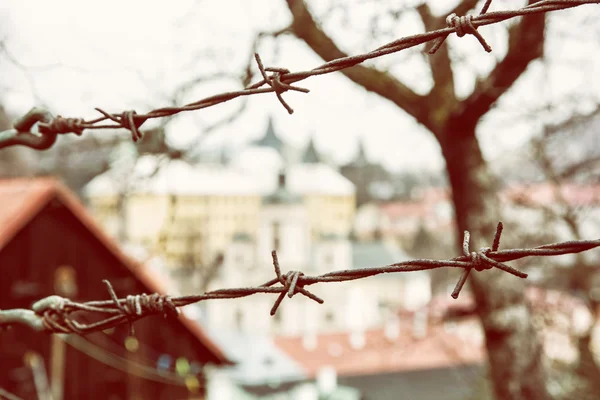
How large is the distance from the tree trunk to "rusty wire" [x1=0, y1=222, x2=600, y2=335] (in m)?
3.60

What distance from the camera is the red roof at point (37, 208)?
9023 mm

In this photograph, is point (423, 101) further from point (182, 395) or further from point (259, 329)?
point (259, 329)

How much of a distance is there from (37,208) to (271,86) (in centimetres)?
881

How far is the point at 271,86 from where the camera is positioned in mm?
1423

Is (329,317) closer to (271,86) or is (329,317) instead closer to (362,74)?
(362,74)

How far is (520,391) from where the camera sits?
4645 millimetres

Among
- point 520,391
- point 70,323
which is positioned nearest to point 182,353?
point 520,391

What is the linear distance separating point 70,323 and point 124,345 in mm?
9972

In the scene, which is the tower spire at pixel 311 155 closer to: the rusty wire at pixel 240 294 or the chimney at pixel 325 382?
the chimney at pixel 325 382

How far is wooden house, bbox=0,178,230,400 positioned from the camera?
→ 9336 mm

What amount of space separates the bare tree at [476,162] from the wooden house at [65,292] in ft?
17.2

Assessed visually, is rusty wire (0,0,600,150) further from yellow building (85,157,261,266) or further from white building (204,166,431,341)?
white building (204,166,431,341)

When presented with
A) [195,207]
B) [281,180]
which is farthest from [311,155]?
[195,207]

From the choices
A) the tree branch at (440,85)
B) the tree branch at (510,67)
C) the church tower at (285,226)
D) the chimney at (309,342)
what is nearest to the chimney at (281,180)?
the church tower at (285,226)
